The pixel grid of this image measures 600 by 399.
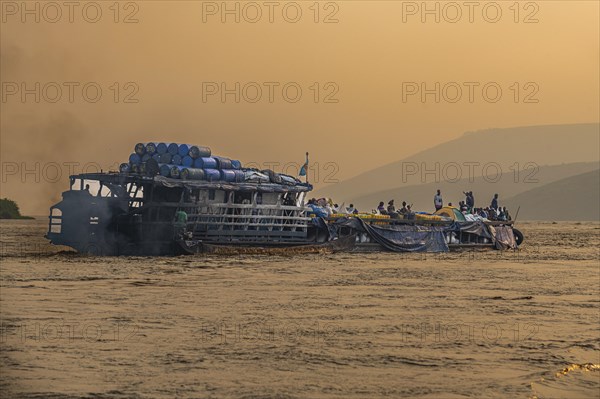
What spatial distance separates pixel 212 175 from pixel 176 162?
1.62 m

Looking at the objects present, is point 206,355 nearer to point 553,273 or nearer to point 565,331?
point 565,331

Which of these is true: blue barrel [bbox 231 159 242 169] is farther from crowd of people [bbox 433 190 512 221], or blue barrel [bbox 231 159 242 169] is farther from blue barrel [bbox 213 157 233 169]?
crowd of people [bbox 433 190 512 221]

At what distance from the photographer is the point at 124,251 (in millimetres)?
35688

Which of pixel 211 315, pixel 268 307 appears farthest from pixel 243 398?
pixel 268 307

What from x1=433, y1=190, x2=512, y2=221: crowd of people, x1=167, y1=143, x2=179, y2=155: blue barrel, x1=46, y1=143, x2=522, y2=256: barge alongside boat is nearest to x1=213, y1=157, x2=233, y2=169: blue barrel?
x1=46, y1=143, x2=522, y2=256: barge alongside boat

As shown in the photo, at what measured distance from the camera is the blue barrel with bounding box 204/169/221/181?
3653 centimetres

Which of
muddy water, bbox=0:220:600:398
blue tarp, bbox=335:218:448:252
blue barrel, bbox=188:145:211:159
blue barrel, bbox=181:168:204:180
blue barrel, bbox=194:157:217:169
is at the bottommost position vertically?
muddy water, bbox=0:220:600:398

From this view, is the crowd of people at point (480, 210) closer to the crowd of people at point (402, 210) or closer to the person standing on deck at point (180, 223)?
the crowd of people at point (402, 210)

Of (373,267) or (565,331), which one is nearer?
(565,331)

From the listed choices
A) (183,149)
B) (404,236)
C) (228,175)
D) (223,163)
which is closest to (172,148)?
(183,149)

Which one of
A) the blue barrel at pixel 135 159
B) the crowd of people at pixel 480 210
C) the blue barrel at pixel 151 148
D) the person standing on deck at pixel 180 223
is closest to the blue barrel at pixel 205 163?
the blue barrel at pixel 151 148

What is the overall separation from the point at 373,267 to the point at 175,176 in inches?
353

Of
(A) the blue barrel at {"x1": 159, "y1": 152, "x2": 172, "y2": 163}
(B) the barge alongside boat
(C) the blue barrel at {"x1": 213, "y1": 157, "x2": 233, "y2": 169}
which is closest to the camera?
(B) the barge alongside boat

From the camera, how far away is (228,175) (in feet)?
123
